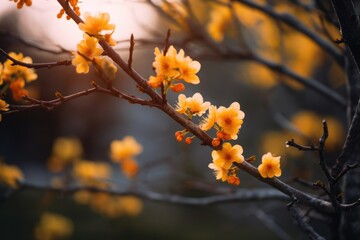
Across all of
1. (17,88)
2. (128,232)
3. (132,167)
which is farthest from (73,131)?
(17,88)

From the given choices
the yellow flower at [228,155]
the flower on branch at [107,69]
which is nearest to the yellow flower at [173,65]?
the flower on branch at [107,69]

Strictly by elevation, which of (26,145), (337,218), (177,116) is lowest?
(177,116)

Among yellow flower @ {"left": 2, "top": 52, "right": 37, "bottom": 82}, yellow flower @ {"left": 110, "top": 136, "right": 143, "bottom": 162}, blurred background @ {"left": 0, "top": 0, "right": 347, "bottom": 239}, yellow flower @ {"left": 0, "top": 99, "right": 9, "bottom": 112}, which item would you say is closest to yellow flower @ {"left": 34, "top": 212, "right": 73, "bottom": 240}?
blurred background @ {"left": 0, "top": 0, "right": 347, "bottom": 239}

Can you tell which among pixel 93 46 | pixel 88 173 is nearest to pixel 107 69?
pixel 93 46

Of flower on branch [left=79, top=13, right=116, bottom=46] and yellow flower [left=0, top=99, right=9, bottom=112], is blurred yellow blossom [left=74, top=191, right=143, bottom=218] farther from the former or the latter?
flower on branch [left=79, top=13, right=116, bottom=46]

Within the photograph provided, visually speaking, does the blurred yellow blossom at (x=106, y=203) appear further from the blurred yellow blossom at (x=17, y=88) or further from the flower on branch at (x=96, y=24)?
the flower on branch at (x=96, y=24)

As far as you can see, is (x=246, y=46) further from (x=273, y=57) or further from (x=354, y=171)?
(x=273, y=57)
